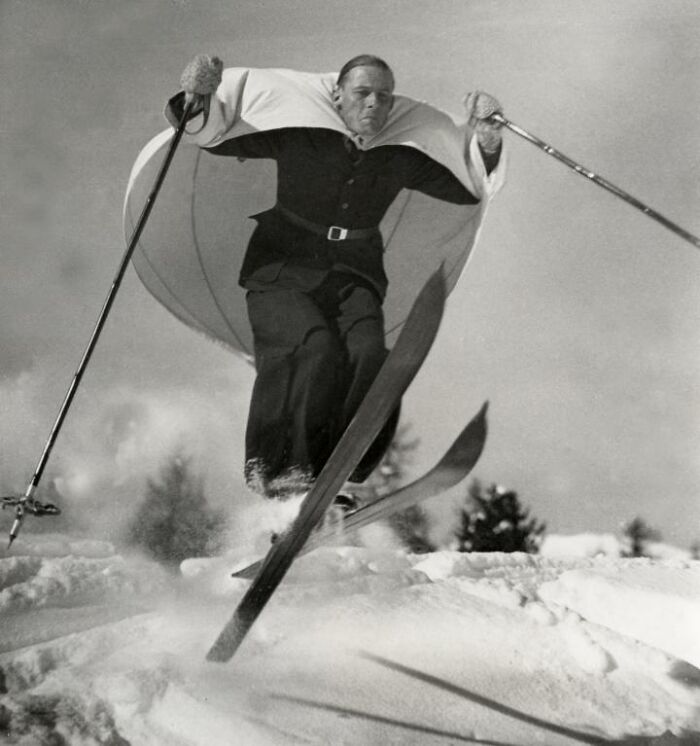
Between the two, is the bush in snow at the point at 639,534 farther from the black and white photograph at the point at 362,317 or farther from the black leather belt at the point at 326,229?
the black leather belt at the point at 326,229

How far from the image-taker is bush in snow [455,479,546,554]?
2.08m

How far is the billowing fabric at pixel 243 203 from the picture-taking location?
212 centimetres

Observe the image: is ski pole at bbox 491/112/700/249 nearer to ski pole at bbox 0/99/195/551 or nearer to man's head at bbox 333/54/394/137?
man's head at bbox 333/54/394/137

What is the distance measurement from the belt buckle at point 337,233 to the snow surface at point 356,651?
0.75 m

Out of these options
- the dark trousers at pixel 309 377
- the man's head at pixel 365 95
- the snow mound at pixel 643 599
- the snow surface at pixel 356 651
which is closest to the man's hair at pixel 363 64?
the man's head at pixel 365 95

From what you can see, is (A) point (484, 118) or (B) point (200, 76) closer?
(B) point (200, 76)

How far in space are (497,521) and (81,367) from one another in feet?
3.49

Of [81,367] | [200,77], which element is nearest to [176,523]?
[81,367]

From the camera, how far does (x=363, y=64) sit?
212 centimetres

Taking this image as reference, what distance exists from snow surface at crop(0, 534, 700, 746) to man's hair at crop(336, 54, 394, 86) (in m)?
1.15

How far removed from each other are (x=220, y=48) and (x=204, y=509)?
114cm

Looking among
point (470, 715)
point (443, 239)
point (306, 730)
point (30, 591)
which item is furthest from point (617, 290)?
point (30, 591)

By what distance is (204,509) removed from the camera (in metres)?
2.05

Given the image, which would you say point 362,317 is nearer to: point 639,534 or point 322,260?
point 322,260
